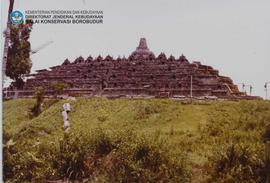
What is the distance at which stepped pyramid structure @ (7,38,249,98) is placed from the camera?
30.5 m

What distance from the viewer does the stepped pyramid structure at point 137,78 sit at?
3048 centimetres

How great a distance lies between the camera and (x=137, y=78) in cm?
3419

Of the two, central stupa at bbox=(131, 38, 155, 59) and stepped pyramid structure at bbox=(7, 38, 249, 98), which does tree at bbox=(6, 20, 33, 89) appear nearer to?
stepped pyramid structure at bbox=(7, 38, 249, 98)

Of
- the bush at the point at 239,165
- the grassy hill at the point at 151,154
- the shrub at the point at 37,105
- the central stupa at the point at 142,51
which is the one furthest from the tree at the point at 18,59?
the bush at the point at 239,165

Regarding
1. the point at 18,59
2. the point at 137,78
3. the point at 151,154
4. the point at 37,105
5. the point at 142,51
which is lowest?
the point at 151,154

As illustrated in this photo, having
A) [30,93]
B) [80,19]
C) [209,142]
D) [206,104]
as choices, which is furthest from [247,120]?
[30,93]

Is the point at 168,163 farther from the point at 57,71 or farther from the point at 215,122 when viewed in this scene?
the point at 57,71

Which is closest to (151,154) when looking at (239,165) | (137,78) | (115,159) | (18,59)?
(115,159)

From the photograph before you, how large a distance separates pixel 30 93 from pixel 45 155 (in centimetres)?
1901

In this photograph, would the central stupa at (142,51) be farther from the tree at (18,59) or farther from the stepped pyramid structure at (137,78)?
the tree at (18,59)

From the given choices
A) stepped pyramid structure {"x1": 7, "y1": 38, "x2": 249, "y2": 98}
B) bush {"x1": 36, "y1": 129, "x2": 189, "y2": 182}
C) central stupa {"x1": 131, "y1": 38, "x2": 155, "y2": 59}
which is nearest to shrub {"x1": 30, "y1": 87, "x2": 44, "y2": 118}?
stepped pyramid structure {"x1": 7, "y1": 38, "x2": 249, "y2": 98}

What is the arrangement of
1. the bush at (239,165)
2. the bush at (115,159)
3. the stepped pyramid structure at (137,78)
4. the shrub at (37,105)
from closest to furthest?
the bush at (239,165)
the bush at (115,159)
the shrub at (37,105)
the stepped pyramid structure at (137,78)

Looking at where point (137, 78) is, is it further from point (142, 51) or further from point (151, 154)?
point (151, 154)

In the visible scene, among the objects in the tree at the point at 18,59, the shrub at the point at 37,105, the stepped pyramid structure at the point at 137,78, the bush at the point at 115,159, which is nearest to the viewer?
the bush at the point at 115,159
